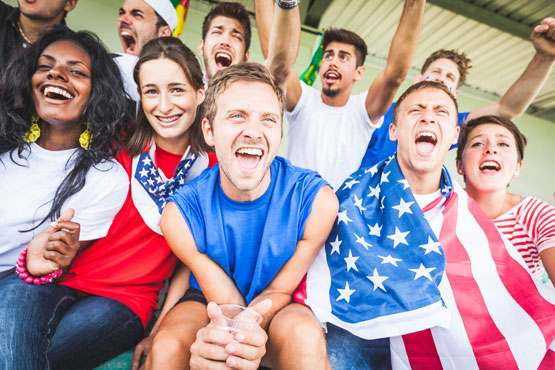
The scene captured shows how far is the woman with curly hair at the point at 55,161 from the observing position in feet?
4.98

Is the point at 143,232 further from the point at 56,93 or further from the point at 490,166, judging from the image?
the point at 490,166

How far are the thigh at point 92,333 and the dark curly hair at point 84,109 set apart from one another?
1.66ft

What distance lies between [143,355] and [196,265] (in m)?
0.58

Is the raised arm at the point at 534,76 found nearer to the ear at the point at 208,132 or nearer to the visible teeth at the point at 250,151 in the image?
the visible teeth at the point at 250,151

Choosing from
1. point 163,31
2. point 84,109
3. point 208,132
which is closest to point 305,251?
point 208,132

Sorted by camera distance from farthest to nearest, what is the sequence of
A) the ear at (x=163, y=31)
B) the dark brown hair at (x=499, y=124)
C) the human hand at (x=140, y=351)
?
the ear at (x=163, y=31), the dark brown hair at (x=499, y=124), the human hand at (x=140, y=351)

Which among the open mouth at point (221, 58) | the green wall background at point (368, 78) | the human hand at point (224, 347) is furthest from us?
the green wall background at point (368, 78)

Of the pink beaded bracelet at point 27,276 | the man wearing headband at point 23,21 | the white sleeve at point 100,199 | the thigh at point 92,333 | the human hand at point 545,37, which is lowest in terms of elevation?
the thigh at point 92,333

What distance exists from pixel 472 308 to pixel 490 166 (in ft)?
3.27

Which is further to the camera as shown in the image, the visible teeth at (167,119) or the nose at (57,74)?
the visible teeth at (167,119)

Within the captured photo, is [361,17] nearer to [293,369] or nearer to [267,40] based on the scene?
[267,40]

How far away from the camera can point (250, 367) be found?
3.72ft

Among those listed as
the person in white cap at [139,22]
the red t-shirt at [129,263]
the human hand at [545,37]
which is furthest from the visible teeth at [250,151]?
the person in white cap at [139,22]

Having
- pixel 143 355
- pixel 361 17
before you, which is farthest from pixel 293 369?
pixel 361 17
